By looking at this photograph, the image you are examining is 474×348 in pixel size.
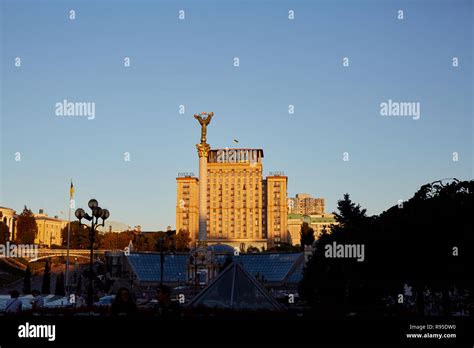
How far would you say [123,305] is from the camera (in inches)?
489

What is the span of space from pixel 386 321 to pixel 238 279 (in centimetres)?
1234

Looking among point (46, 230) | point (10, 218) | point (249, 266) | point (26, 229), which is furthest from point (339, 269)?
point (46, 230)

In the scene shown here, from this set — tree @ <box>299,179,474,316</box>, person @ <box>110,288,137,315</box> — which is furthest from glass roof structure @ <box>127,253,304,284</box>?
person @ <box>110,288,137,315</box>

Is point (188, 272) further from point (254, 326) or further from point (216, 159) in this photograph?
point (254, 326)

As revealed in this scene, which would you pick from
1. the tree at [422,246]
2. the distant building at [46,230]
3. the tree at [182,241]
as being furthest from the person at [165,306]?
the distant building at [46,230]

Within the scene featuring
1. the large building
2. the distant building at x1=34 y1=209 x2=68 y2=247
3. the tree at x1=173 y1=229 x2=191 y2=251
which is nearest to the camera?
the tree at x1=173 y1=229 x2=191 y2=251

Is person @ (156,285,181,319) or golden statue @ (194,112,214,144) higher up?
golden statue @ (194,112,214,144)

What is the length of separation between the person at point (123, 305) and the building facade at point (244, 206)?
517 feet

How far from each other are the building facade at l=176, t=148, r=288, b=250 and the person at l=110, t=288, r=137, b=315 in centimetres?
15765

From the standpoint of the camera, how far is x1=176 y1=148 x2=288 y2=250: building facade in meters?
172

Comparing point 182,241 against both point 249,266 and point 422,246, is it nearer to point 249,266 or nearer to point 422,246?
point 249,266

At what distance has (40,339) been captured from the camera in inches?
501

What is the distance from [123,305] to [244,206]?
6290 inches

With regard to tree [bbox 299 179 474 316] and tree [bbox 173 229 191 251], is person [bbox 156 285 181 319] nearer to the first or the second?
tree [bbox 299 179 474 316]
